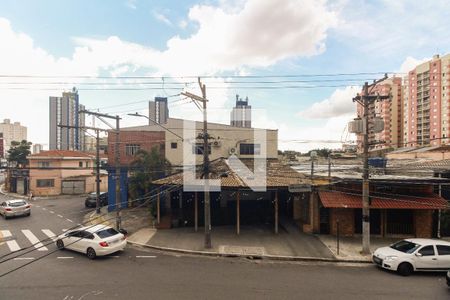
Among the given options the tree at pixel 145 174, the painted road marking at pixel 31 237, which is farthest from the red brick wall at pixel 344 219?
the painted road marking at pixel 31 237

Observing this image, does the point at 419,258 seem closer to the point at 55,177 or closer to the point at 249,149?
the point at 249,149

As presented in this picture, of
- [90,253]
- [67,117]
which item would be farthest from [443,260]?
[67,117]

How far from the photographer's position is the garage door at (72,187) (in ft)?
126

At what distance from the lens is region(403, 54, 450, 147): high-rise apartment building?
77.1 metres

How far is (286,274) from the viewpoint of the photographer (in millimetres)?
12031

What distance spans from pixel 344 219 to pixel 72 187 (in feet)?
111

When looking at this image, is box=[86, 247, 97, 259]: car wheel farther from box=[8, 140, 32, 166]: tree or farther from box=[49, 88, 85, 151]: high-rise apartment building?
box=[8, 140, 32, 166]: tree

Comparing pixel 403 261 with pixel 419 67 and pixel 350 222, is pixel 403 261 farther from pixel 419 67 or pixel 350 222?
pixel 419 67

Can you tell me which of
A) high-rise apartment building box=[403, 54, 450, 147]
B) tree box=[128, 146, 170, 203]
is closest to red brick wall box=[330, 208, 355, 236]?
tree box=[128, 146, 170, 203]

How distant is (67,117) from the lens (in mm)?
32438

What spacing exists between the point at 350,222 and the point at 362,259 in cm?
412

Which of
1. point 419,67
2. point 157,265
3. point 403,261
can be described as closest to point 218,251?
point 157,265

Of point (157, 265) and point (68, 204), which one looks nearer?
point (157, 265)

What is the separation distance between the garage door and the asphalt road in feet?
85.4
